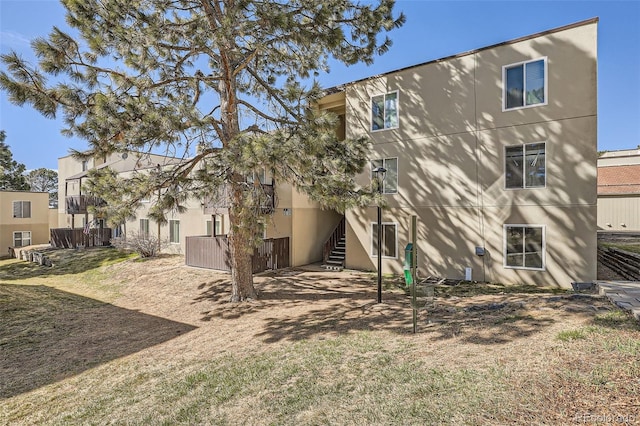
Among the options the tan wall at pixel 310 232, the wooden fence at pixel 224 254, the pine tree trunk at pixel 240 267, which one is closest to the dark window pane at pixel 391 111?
the tan wall at pixel 310 232

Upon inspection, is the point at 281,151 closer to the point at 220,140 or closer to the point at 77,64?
the point at 220,140

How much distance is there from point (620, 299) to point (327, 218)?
11536mm

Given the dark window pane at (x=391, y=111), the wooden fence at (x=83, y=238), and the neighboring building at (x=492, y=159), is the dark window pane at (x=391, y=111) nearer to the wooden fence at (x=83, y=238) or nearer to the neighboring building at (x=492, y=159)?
the neighboring building at (x=492, y=159)

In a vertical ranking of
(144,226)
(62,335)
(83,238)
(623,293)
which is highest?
(144,226)

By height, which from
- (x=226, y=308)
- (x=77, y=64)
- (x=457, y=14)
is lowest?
(x=226, y=308)

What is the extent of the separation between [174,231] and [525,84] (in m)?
17.3

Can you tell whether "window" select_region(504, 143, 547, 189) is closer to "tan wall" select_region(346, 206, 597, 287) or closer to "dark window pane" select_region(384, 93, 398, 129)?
"tan wall" select_region(346, 206, 597, 287)

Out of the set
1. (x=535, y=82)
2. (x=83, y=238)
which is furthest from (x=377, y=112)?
(x=83, y=238)

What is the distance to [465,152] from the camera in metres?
11.6

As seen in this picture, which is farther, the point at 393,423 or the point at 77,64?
the point at 77,64

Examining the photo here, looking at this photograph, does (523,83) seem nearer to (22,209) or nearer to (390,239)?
(390,239)

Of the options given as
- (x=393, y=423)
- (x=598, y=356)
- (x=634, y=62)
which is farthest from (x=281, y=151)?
(x=634, y=62)

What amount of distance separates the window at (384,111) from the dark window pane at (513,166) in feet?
13.9

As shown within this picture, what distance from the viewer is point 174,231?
18125mm
